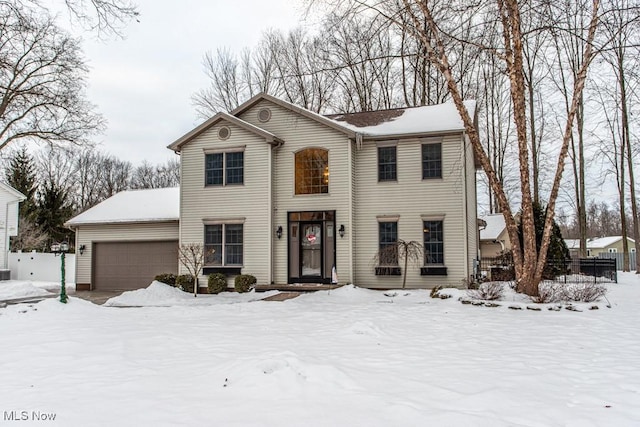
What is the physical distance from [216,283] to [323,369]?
1036 centimetres

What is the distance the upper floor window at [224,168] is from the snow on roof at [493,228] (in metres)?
16.2

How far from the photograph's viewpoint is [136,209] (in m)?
18.2

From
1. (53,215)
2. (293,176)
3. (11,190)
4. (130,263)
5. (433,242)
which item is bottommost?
(130,263)

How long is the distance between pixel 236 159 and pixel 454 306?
8763 millimetres

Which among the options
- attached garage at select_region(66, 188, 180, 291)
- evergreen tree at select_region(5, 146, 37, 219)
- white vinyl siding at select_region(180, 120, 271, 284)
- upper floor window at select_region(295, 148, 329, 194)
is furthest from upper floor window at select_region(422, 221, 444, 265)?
evergreen tree at select_region(5, 146, 37, 219)

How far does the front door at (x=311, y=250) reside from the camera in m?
14.8

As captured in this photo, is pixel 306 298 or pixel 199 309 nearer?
pixel 199 309

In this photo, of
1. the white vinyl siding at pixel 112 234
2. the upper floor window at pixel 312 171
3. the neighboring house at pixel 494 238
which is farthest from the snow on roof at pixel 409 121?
the neighboring house at pixel 494 238

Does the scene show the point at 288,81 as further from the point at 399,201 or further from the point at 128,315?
the point at 128,315

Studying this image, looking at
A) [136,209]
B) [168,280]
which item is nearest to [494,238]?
[168,280]

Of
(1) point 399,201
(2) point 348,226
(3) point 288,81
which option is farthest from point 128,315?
(3) point 288,81

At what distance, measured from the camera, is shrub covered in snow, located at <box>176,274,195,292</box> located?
15000 millimetres

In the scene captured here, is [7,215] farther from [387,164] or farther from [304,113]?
[387,164]

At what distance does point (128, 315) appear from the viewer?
9664mm
